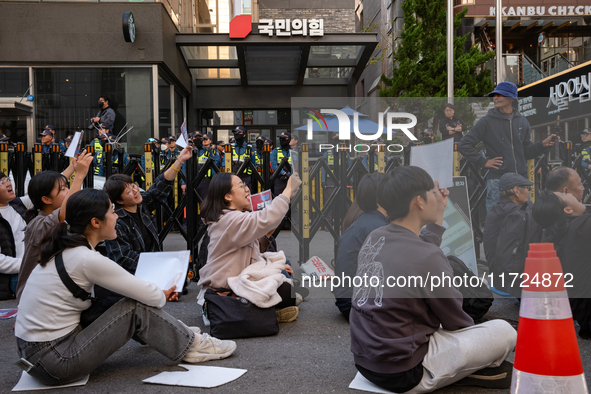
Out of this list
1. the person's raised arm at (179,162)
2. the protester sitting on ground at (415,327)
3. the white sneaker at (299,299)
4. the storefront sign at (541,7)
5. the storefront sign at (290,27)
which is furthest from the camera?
the storefront sign at (541,7)

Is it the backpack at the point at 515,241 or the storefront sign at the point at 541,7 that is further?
the storefront sign at the point at 541,7

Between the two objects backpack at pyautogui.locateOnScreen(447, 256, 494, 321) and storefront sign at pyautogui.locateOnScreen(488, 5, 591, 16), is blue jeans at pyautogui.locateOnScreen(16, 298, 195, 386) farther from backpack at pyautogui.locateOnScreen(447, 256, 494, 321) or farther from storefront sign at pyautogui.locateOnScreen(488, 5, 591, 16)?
storefront sign at pyautogui.locateOnScreen(488, 5, 591, 16)

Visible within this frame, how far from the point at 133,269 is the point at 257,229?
1385 mm

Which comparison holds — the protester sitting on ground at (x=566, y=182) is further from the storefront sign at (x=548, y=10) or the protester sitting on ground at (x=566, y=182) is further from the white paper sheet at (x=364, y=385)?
the storefront sign at (x=548, y=10)

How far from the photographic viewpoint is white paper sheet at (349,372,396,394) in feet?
8.85

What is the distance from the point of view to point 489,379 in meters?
2.68

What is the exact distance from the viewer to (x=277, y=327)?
3.82 meters

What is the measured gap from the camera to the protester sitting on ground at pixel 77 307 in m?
2.76

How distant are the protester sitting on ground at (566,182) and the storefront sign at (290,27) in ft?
39.2

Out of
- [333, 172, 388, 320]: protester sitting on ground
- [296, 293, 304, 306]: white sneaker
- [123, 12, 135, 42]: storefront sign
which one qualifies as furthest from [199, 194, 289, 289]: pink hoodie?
[123, 12, 135, 42]: storefront sign

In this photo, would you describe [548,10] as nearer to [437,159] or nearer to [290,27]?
[290,27]

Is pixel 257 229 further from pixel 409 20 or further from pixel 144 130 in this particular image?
pixel 409 20

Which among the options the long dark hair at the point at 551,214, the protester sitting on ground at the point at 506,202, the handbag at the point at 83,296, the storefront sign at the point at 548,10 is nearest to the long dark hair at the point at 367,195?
the protester sitting on ground at the point at 506,202

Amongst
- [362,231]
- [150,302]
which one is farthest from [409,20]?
[150,302]
